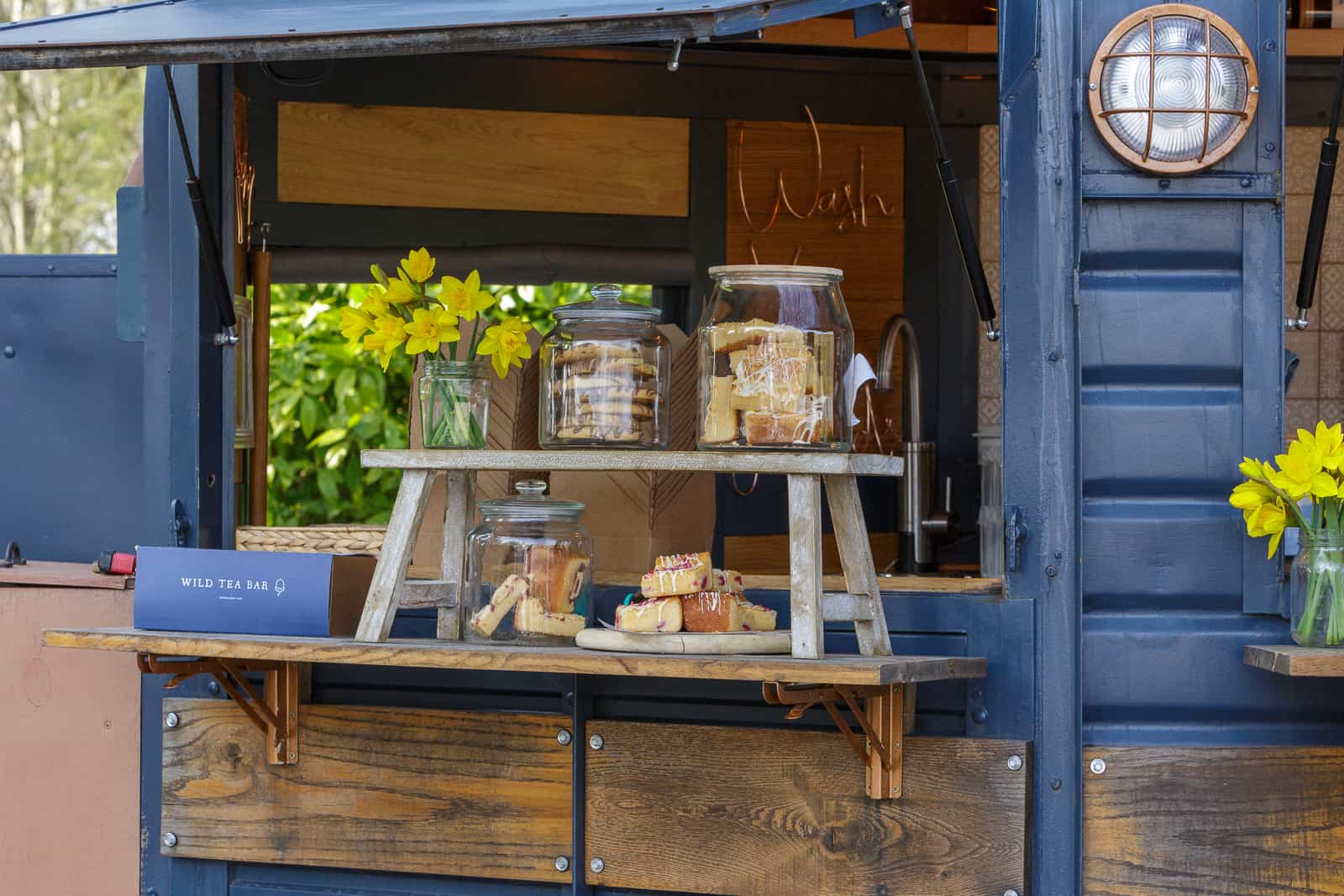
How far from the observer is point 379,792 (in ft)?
10.9

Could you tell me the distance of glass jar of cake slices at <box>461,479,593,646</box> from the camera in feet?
9.57

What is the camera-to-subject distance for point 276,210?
4266 mm

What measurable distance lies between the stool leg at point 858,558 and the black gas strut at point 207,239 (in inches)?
52.8

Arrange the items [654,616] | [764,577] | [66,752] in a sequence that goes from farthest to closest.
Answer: [66,752]
[764,577]
[654,616]

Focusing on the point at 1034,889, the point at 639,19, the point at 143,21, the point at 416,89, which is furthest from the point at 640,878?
the point at 416,89

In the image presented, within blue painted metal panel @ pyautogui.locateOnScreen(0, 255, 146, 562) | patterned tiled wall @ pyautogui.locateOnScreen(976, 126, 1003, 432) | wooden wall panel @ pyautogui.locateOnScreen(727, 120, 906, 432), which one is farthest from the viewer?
wooden wall panel @ pyautogui.locateOnScreen(727, 120, 906, 432)

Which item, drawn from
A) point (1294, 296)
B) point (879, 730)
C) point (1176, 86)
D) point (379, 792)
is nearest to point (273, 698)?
point (379, 792)

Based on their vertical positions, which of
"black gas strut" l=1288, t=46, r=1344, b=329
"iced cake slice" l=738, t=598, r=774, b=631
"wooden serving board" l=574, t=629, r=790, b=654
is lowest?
"wooden serving board" l=574, t=629, r=790, b=654

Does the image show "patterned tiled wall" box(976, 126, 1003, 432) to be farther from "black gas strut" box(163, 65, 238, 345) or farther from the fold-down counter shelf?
"black gas strut" box(163, 65, 238, 345)

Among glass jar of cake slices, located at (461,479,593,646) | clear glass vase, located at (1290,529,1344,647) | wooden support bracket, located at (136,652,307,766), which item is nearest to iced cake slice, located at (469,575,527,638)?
glass jar of cake slices, located at (461,479,593,646)

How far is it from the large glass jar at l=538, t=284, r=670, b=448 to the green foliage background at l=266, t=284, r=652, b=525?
478 centimetres

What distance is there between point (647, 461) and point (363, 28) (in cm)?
85

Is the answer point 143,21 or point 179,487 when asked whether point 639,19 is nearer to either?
point 143,21

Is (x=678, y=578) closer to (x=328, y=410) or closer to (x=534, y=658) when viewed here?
(x=534, y=658)
